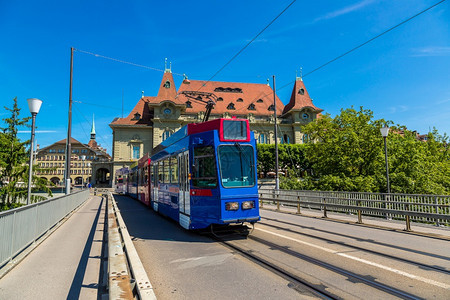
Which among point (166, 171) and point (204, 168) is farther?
point (166, 171)

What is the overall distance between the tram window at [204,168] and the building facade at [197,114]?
46616mm

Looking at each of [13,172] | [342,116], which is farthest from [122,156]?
[342,116]

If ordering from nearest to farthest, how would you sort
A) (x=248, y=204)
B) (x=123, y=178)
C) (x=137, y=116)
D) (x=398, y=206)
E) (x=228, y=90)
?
(x=248, y=204)
(x=398, y=206)
(x=123, y=178)
(x=137, y=116)
(x=228, y=90)

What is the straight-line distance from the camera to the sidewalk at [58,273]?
4.63 metres

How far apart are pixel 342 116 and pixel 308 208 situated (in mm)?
12617

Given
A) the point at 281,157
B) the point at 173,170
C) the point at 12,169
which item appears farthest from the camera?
the point at 281,157

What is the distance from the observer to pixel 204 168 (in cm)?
827

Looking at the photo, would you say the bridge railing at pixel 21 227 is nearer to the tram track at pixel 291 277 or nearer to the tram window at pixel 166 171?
the tram window at pixel 166 171

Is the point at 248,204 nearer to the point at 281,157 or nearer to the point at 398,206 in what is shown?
the point at 398,206

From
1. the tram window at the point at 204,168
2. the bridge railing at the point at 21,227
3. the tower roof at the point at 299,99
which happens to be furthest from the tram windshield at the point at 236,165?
the tower roof at the point at 299,99

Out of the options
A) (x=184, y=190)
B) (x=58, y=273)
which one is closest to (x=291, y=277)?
(x=58, y=273)

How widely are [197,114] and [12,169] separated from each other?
45.2 metres

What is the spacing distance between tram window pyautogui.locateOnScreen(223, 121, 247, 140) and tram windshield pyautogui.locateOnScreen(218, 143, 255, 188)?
25 cm

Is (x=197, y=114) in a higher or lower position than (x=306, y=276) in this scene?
higher
